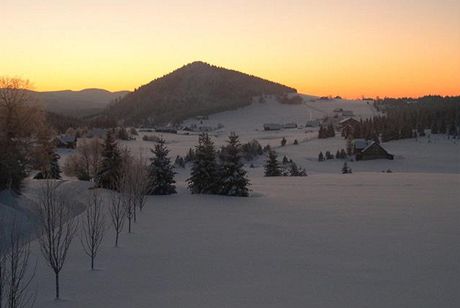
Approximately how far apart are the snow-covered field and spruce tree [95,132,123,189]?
1.45 meters

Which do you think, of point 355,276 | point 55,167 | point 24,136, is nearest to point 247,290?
point 355,276

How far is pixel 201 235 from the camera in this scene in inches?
885

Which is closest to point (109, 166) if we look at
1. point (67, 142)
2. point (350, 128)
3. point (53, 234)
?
point (53, 234)

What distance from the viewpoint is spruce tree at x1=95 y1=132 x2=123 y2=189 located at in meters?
35.2

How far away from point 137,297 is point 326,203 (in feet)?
65.6

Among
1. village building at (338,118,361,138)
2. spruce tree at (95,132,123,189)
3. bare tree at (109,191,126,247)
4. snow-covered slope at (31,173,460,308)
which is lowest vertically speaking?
snow-covered slope at (31,173,460,308)

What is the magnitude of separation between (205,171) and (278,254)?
18392 mm

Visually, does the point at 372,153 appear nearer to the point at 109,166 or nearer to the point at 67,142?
the point at 109,166

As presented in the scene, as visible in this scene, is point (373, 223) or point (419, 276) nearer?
point (419, 276)

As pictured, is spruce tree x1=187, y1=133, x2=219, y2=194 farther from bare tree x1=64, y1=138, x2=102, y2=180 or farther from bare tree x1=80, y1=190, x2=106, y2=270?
bare tree x1=80, y1=190, x2=106, y2=270

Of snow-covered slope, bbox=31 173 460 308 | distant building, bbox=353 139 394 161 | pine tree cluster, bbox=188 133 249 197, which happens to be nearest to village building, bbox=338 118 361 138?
distant building, bbox=353 139 394 161

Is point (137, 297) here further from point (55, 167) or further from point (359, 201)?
point (55, 167)

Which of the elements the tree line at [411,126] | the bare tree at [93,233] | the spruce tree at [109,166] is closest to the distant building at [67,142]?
the tree line at [411,126]

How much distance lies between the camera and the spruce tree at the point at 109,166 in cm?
3519
